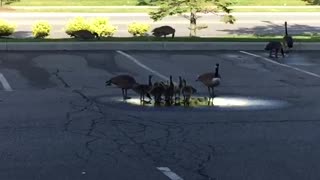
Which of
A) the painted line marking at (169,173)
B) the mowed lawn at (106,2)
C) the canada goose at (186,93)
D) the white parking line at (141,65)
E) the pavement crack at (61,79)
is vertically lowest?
the mowed lawn at (106,2)

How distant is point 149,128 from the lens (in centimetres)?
878

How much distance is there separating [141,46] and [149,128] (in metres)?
9.69

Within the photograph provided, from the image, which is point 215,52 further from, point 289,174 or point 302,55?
point 289,174

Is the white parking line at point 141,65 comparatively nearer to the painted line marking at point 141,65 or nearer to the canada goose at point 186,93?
the painted line marking at point 141,65

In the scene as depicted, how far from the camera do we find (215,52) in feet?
60.1

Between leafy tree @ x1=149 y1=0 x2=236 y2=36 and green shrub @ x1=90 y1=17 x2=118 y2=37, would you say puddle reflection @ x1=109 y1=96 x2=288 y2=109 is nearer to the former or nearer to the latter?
green shrub @ x1=90 y1=17 x2=118 y2=37

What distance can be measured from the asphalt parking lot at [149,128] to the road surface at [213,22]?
31.8 ft

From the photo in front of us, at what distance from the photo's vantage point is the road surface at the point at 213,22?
2538 centimetres

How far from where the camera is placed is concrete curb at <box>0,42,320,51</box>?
57.4 ft

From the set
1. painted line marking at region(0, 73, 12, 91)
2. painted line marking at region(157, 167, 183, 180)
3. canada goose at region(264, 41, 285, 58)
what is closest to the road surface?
canada goose at region(264, 41, 285, 58)

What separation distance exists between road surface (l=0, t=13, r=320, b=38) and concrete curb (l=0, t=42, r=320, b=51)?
17.1 ft

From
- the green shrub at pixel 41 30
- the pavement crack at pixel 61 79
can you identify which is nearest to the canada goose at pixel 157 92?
the pavement crack at pixel 61 79

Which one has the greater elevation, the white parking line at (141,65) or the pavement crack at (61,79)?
the pavement crack at (61,79)

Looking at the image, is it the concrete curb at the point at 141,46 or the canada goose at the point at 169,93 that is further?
the concrete curb at the point at 141,46
